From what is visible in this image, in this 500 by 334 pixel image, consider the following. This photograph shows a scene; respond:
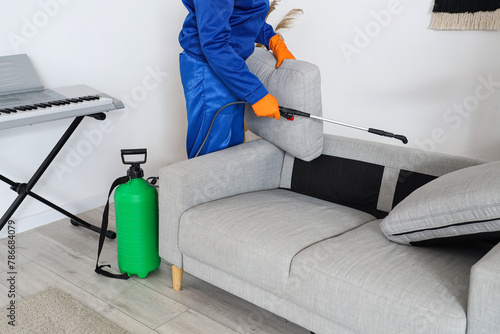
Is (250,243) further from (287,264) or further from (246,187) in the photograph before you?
(246,187)

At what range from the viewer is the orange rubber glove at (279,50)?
2.49 m

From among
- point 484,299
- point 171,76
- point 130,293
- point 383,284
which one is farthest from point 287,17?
point 484,299

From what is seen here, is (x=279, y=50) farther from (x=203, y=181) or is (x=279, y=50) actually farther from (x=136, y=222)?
(x=136, y=222)

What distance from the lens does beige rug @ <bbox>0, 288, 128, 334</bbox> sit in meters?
1.94

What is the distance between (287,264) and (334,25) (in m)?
2.38

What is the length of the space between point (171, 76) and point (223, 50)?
142cm

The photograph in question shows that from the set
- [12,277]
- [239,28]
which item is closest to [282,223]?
[239,28]

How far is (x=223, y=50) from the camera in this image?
2.14 metres

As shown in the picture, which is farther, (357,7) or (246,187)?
(357,7)

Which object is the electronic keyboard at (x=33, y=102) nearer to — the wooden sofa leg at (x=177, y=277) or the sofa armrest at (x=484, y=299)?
the wooden sofa leg at (x=177, y=277)

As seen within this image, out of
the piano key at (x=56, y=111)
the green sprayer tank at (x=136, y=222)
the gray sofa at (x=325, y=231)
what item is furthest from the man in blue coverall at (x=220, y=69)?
the piano key at (x=56, y=111)

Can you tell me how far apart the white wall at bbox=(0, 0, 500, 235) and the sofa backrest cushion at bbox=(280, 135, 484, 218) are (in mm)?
1202

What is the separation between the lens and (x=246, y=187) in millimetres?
2318

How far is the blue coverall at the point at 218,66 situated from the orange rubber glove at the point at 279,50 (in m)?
0.15
